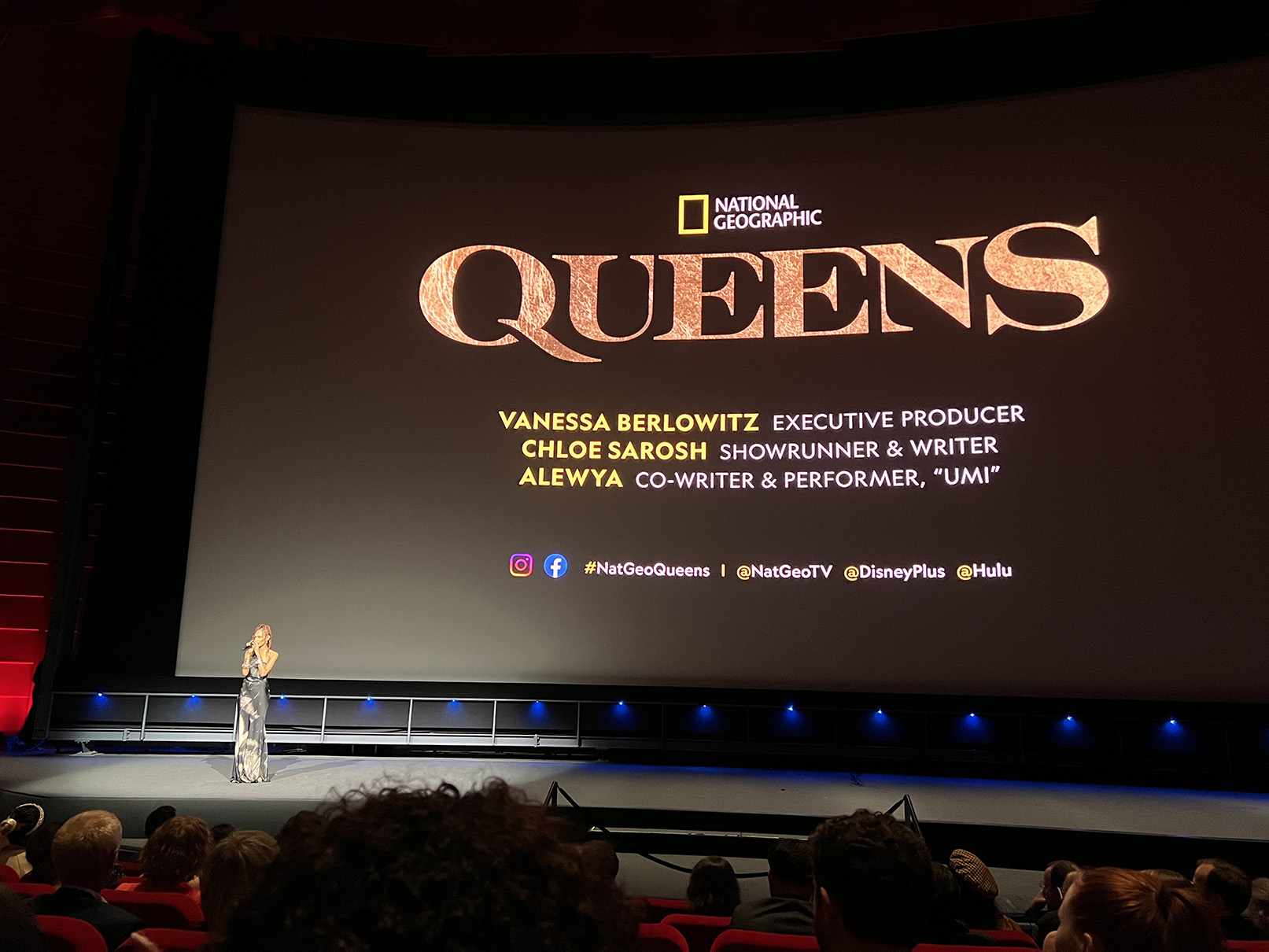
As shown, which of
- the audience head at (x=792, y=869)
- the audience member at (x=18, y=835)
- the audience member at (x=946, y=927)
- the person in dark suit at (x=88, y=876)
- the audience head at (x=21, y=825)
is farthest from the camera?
the audience head at (x=21, y=825)

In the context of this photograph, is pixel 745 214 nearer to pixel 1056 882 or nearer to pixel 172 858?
pixel 1056 882

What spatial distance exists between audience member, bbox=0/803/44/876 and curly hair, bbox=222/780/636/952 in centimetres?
333

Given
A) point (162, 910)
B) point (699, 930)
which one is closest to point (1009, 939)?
point (699, 930)

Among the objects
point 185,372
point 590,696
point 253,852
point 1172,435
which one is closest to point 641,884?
point 590,696

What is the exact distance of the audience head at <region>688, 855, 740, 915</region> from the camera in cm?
271

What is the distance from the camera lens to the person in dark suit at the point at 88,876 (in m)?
1.96

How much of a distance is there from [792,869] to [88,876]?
1812 millimetres

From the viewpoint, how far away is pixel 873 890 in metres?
1.47

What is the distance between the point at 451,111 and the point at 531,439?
3.15m

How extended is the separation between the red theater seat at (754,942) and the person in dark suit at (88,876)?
1299mm

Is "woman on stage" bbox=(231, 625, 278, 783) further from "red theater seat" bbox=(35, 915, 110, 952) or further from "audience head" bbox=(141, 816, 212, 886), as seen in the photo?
"red theater seat" bbox=(35, 915, 110, 952)

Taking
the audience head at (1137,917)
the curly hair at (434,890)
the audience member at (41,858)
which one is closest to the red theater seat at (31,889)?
the audience member at (41,858)

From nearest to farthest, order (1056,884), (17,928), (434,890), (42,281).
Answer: (434,890)
(17,928)
(1056,884)
(42,281)

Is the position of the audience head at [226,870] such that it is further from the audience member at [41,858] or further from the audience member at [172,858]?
the audience member at [41,858]
